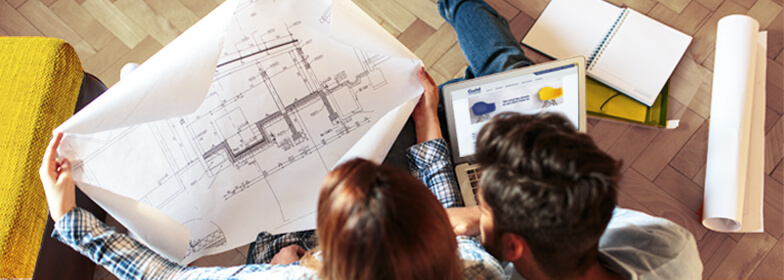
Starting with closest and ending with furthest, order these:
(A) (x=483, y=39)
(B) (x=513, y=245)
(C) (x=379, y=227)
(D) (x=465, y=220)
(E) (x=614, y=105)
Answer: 1. (C) (x=379, y=227)
2. (B) (x=513, y=245)
3. (D) (x=465, y=220)
4. (A) (x=483, y=39)
5. (E) (x=614, y=105)

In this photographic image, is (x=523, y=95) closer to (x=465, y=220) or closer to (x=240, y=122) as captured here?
(x=465, y=220)

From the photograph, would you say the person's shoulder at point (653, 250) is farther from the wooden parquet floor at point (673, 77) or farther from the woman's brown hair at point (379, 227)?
the wooden parquet floor at point (673, 77)

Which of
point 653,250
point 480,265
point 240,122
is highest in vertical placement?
point 240,122

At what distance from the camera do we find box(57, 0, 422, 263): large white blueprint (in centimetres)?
75

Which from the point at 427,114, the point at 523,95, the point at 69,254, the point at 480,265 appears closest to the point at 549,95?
the point at 523,95

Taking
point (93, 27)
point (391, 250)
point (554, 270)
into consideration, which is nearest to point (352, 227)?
point (391, 250)

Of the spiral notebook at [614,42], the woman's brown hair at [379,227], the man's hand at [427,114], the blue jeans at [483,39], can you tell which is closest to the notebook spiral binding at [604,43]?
the spiral notebook at [614,42]

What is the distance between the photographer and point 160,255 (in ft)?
2.52

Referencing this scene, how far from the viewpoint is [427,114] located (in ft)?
3.03

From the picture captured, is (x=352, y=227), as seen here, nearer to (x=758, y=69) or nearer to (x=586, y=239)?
(x=586, y=239)

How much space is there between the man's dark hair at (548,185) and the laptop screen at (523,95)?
0.31m

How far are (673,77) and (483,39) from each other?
58cm

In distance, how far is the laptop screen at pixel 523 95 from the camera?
3.04ft

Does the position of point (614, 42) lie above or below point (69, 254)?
below
